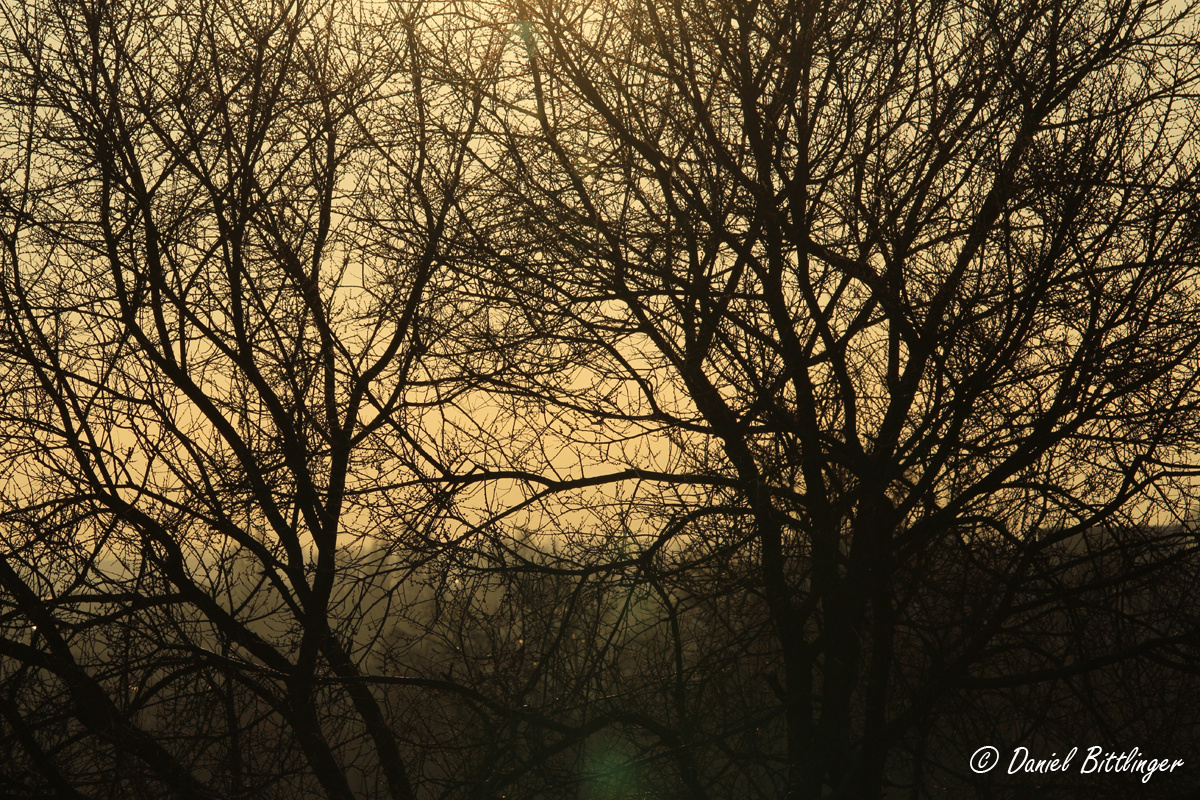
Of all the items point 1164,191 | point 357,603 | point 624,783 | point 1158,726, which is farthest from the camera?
point 624,783

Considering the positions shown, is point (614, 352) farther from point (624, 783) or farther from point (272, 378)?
Result: point (624, 783)

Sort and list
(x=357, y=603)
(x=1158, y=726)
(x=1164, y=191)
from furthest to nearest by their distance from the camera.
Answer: (x=357, y=603) < (x=1158, y=726) < (x=1164, y=191)

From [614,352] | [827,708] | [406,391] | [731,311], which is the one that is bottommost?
[827,708]

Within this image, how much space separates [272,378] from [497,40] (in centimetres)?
241

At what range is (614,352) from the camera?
537cm

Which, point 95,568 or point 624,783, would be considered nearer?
point 95,568

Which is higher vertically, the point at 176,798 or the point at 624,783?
the point at 176,798

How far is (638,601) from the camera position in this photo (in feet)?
17.8

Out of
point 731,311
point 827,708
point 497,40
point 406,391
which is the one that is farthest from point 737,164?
point 827,708

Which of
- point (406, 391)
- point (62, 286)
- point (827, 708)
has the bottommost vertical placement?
point (827, 708)

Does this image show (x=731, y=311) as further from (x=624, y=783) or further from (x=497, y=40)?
(x=624, y=783)

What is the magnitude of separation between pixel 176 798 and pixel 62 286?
2.92 m

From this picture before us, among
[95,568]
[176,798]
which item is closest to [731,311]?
[95,568]

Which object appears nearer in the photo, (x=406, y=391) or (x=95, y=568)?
(x=95, y=568)
